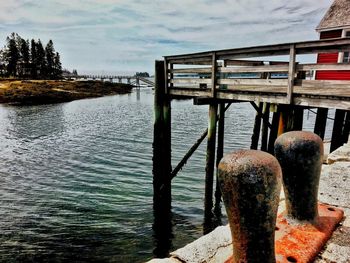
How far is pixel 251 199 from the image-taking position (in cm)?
179

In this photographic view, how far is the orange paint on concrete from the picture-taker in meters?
2.19

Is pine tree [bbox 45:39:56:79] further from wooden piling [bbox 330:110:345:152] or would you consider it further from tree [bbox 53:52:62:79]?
wooden piling [bbox 330:110:345:152]

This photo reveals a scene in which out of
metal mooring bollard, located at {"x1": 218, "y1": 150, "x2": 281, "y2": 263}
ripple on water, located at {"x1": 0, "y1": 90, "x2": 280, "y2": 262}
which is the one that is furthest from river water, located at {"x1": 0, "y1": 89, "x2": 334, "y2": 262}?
metal mooring bollard, located at {"x1": 218, "y1": 150, "x2": 281, "y2": 263}

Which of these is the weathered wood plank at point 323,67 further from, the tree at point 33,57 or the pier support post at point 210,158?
the tree at point 33,57

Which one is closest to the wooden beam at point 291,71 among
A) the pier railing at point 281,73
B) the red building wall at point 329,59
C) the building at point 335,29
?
the pier railing at point 281,73

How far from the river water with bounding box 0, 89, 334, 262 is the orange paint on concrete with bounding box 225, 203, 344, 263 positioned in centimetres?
534

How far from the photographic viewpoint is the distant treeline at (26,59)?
281 feet

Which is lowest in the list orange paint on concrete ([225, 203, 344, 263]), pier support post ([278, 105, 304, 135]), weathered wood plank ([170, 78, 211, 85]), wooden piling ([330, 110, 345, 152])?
wooden piling ([330, 110, 345, 152])

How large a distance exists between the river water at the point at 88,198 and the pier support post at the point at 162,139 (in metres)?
0.58

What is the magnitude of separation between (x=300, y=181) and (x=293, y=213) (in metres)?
0.32

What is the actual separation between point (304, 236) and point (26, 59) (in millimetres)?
103160

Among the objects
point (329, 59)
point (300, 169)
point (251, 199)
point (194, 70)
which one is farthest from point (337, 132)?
point (251, 199)

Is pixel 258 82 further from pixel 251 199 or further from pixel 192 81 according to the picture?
pixel 251 199

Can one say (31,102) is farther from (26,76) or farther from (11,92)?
(26,76)
